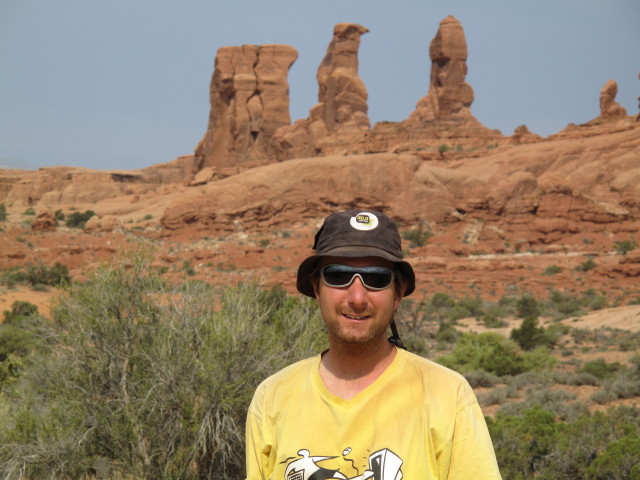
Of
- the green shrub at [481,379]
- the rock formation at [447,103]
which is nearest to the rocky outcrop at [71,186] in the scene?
the rock formation at [447,103]

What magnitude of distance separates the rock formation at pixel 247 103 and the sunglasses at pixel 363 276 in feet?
201

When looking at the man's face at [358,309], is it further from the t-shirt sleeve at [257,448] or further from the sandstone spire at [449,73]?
the sandstone spire at [449,73]

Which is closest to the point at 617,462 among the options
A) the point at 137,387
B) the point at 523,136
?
the point at 137,387

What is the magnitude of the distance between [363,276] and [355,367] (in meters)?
0.26

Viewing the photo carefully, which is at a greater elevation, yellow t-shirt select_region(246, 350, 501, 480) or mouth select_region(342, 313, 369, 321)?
mouth select_region(342, 313, 369, 321)

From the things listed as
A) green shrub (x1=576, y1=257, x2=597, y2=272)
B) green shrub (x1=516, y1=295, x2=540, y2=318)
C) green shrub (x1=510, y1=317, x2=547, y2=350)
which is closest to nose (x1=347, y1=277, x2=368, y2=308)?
green shrub (x1=510, y1=317, x2=547, y2=350)

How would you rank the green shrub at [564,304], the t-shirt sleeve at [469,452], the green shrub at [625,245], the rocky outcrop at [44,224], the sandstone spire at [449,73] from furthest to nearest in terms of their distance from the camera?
1. the sandstone spire at [449,73]
2. the rocky outcrop at [44,224]
3. the green shrub at [625,245]
4. the green shrub at [564,304]
5. the t-shirt sleeve at [469,452]

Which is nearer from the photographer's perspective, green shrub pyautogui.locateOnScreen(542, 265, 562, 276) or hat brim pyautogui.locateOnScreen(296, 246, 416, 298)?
hat brim pyautogui.locateOnScreen(296, 246, 416, 298)

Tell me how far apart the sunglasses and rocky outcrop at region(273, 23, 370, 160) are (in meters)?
53.6

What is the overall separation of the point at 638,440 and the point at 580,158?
134 feet

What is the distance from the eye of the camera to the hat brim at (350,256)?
185cm

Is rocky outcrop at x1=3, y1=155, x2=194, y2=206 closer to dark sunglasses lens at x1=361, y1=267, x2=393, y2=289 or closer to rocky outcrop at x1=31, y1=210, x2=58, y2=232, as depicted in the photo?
rocky outcrop at x1=31, y1=210, x2=58, y2=232

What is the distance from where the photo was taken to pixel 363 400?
5.91ft

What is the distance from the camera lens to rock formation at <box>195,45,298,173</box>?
211 ft
